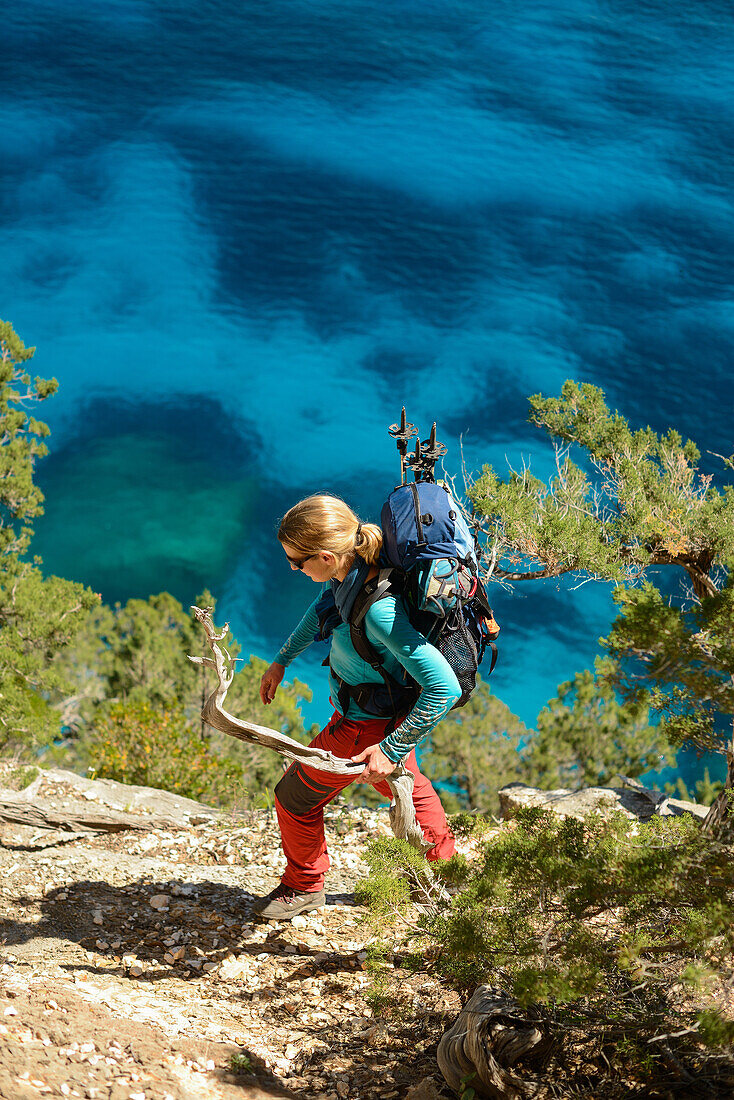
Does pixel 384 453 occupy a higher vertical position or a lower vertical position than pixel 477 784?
lower

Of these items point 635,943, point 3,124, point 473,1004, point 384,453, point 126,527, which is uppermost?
point 635,943

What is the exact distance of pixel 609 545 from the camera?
4.33m

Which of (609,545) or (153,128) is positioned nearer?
(609,545)

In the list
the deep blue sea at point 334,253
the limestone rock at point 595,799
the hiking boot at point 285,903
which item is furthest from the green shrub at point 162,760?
the deep blue sea at point 334,253

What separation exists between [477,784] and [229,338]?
19004 mm

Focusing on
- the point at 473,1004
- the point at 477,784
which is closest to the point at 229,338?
the point at 477,784

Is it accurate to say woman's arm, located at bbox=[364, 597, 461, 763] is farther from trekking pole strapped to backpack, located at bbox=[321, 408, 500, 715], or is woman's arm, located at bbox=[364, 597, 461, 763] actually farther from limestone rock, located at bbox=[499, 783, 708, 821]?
limestone rock, located at bbox=[499, 783, 708, 821]

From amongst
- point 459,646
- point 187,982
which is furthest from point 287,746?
point 187,982

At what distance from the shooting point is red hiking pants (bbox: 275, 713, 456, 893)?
2771 mm

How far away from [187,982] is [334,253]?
82.1 feet

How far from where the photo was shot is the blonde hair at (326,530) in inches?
91.2

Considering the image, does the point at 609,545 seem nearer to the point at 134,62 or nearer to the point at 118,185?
the point at 118,185

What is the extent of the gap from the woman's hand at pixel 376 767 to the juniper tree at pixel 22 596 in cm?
607

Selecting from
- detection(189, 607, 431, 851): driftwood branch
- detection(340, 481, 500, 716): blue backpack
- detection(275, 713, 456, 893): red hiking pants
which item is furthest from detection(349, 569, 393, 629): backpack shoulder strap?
detection(275, 713, 456, 893): red hiking pants
